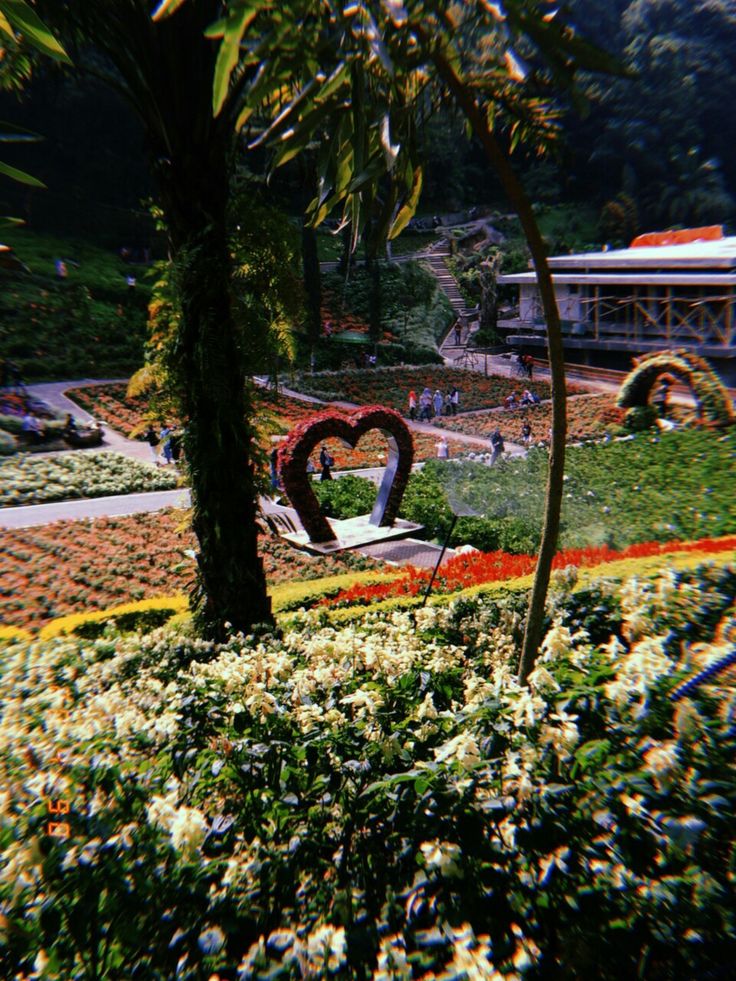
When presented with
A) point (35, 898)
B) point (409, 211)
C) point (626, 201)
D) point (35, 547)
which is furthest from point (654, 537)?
point (626, 201)

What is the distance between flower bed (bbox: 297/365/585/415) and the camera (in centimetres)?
2511

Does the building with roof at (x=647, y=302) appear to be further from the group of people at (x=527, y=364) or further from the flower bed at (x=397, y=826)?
the flower bed at (x=397, y=826)

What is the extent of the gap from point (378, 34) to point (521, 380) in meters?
23.4

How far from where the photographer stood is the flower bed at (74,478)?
1577cm

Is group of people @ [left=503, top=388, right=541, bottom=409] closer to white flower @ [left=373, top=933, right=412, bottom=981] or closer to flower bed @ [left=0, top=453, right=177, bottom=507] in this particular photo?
flower bed @ [left=0, top=453, right=177, bottom=507]

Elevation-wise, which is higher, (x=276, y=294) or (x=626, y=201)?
(x=626, y=201)

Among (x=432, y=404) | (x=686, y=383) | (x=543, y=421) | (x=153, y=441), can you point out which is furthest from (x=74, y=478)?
(x=686, y=383)

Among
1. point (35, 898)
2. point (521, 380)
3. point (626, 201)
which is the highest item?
point (626, 201)

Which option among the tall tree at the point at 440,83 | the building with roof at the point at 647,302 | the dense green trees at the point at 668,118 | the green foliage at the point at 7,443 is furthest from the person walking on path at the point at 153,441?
the dense green trees at the point at 668,118

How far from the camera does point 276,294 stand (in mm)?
6922

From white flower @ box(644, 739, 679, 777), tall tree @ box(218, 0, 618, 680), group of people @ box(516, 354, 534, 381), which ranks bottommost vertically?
white flower @ box(644, 739, 679, 777)

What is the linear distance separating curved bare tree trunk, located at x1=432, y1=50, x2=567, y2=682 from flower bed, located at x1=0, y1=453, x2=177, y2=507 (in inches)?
527

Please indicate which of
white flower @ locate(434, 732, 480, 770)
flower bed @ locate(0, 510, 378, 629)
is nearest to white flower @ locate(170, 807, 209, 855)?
white flower @ locate(434, 732, 480, 770)

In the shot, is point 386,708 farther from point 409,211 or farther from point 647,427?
point 647,427
